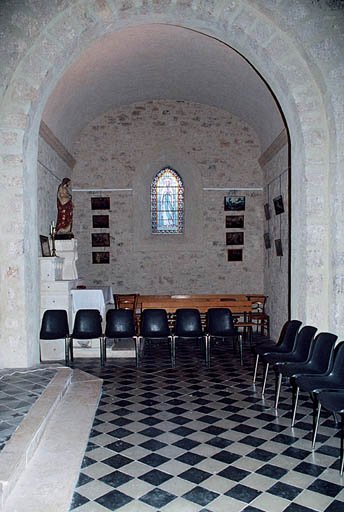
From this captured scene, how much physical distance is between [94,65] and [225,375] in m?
6.00

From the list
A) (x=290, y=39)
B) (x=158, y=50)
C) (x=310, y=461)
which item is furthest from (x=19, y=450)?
(x=158, y=50)

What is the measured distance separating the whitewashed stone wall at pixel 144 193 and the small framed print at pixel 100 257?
11 cm

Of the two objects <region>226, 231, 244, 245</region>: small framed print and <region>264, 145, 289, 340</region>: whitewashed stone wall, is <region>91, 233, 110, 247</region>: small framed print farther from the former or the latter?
<region>264, 145, 289, 340</region>: whitewashed stone wall

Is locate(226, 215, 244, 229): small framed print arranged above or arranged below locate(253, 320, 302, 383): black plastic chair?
above

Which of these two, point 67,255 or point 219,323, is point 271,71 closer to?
point 219,323

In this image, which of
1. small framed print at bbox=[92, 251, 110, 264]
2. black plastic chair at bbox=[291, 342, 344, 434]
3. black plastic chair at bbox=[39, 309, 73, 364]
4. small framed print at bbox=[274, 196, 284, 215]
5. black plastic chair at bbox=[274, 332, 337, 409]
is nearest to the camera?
black plastic chair at bbox=[291, 342, 344, 434]

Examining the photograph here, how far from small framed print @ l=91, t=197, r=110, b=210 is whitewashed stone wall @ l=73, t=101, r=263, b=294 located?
0.11m

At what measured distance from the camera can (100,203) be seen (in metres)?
11.9

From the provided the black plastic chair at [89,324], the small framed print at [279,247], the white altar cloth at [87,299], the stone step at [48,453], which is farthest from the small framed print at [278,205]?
the stone step at [48,453]

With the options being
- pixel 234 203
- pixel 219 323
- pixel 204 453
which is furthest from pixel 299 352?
pixel 234 203

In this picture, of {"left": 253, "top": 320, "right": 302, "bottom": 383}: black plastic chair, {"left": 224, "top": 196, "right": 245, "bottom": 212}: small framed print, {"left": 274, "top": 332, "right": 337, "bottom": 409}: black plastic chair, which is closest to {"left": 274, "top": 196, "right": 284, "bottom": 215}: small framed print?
{"left": 224, "top": 196, "right": 245, "bottom": 212}: small framed print

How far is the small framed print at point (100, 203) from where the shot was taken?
11.9 m

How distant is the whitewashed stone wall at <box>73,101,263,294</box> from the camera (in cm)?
1188

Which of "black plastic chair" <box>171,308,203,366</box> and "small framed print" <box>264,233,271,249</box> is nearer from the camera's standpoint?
"black plastic chair" <box>171,308,203,366</box>
